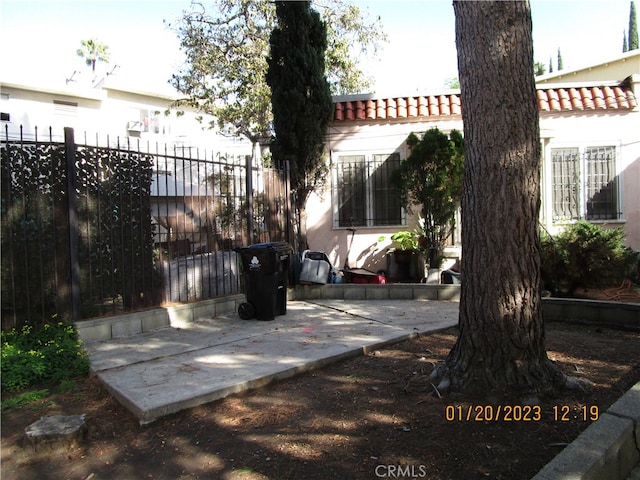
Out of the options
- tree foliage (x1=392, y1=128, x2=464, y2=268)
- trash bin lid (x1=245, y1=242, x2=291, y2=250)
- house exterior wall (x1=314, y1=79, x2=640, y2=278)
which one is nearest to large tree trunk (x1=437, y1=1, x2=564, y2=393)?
trash bin lid (x1=245, y1=242, x2=291, y2=250)

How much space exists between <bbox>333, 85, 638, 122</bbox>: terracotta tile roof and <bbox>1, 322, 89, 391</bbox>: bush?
22.8 ft

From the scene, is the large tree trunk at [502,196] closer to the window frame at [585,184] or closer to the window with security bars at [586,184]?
the window frame at [585,184]

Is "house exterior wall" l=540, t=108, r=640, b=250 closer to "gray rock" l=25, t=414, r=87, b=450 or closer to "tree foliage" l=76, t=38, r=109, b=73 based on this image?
"gray rock" l=25, t=414, r=87, b=450

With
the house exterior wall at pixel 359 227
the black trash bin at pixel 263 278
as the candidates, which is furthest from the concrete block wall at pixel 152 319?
the house exterior wall at pixel 359 227

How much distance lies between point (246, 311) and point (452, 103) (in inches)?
254

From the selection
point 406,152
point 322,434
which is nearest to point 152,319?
point 322,434

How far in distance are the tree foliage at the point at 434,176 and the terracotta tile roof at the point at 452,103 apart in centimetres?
170

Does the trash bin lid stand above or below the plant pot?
above

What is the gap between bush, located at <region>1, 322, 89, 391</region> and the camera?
175 inches

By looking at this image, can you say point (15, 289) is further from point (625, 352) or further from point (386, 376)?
point (625, 352)

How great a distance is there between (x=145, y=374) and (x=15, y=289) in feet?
6.55

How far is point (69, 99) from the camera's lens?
25906 millimetres

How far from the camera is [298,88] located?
30.3ft

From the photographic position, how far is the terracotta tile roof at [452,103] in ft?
32.5
